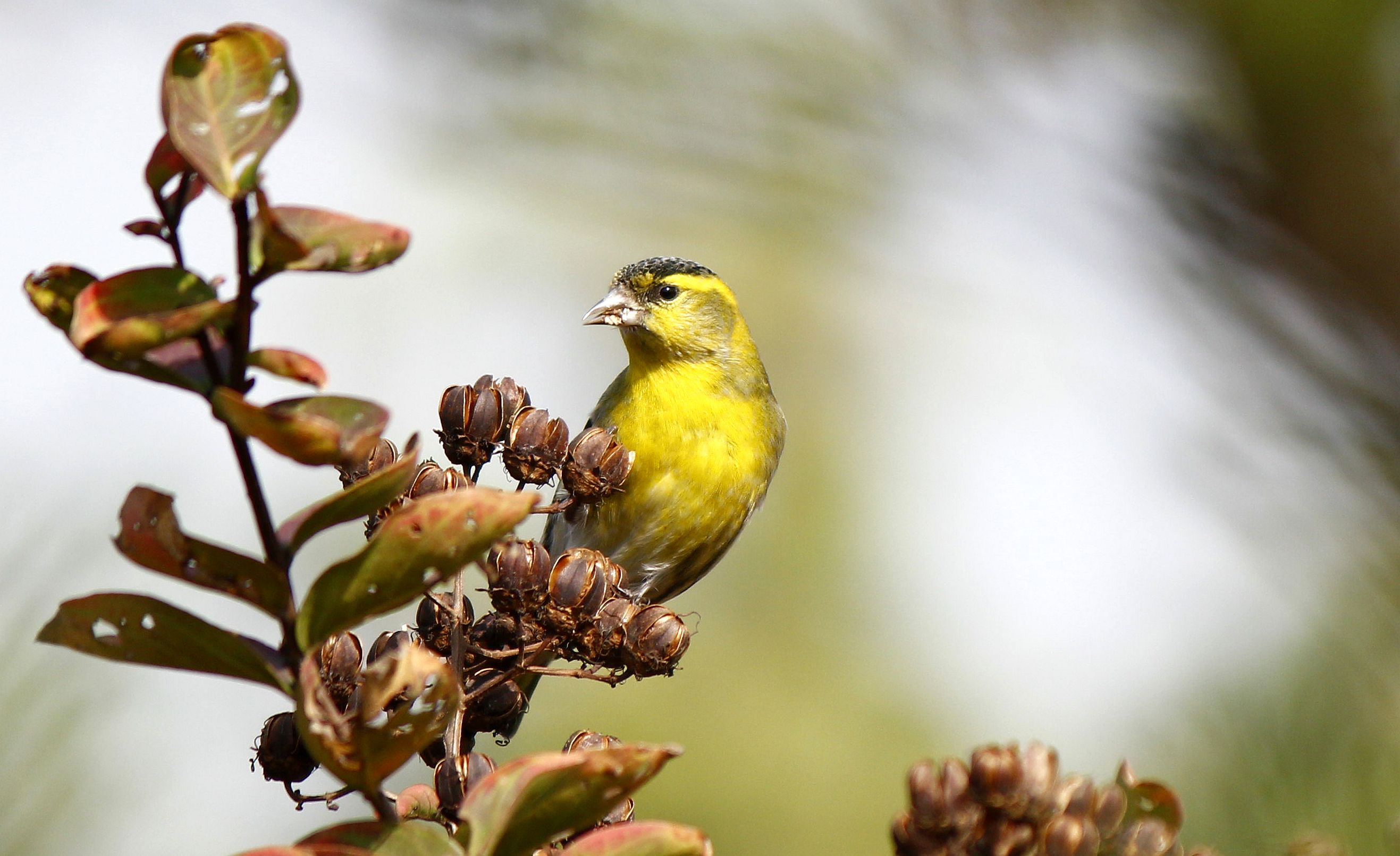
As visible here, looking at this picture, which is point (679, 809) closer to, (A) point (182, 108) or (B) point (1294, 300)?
(B) point (1294, 300)

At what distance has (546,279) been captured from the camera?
13.0m

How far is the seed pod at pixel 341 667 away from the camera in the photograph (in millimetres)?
1361

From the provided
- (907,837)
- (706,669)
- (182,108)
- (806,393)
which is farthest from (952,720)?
(182,108)

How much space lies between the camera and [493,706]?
5.53 feet

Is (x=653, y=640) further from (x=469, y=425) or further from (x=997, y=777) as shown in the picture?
(x=997, y=777)

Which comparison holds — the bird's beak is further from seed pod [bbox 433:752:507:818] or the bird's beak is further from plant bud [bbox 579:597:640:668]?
seed pod [bbox 433:752:507:818]

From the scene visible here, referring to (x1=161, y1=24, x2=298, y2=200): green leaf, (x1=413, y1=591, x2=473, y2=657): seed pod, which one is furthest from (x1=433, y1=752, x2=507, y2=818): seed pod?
(x1=161, y1=24, x2=298, y2=200): green leaf

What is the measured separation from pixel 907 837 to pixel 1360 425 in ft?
2.66

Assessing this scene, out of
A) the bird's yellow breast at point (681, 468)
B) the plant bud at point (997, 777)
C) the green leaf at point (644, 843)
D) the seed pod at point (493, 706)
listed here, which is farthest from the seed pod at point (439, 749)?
the bird's yellow breast at point (681, 468)

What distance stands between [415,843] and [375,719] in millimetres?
77

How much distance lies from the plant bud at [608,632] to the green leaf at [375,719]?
0.88m

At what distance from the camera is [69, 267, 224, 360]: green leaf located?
0.67 m

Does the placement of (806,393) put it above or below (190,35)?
above

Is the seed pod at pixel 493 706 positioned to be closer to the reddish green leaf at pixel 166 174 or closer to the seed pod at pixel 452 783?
the seed pod at pixel 452 783
